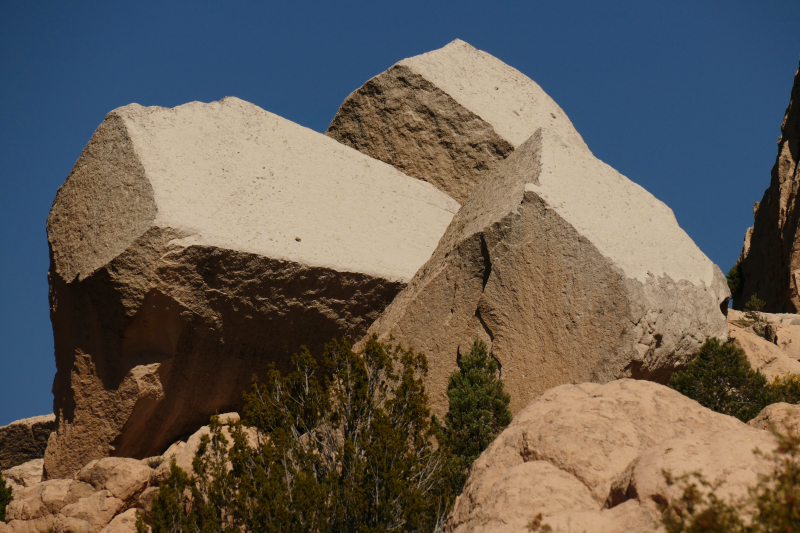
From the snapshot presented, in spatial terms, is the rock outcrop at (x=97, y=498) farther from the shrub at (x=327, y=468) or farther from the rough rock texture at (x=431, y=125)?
the rough rock texture at (x=431, y=125)

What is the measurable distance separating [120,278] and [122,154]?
78.7 inches

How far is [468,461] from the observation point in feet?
25.3

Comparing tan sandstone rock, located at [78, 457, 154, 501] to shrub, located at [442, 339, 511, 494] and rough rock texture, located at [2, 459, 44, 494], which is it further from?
rough rock texture, located at [2, 459, 44, 494]

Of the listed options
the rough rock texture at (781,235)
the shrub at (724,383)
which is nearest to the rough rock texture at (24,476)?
the shrub at (724,383)

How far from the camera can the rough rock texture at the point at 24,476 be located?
39.9ft

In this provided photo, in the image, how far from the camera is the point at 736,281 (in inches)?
995

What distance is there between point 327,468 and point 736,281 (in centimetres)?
2200

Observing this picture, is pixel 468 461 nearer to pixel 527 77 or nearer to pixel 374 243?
pixel 374 243

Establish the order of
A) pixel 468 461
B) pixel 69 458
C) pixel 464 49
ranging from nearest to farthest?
pixel 468 461 → pixel 69 458 → pixel 464 49

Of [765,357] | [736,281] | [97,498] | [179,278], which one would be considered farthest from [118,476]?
[736,281]

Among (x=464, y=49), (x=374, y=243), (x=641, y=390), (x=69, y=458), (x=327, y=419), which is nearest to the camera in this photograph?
(x=641, y=390)

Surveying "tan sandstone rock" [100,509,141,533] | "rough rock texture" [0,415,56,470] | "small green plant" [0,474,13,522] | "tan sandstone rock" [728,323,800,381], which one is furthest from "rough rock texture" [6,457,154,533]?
"tan sandstone rock" [728,323,800,381]

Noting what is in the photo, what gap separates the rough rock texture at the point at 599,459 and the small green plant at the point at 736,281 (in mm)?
21025

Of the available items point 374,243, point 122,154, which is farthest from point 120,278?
point 374,243
